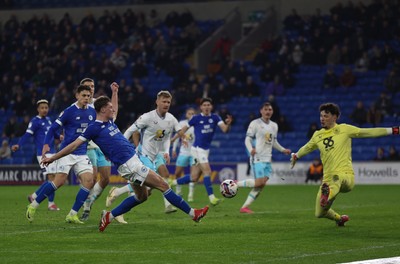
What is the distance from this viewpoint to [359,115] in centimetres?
3347

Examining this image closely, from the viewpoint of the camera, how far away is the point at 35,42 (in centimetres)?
4247

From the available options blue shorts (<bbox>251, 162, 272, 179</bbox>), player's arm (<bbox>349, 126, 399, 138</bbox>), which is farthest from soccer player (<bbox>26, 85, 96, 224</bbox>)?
player's arm (<bbox>349, 126, 399, 138</bbox>)

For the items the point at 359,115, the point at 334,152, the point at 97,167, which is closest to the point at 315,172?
the point at 359,115

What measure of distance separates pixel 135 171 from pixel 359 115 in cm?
2047

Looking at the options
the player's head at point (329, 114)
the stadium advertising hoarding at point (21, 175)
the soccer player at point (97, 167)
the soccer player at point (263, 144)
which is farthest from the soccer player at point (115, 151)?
the stadium advertising hoarding at point (21, 175)

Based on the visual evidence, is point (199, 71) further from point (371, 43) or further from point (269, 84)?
point (371, 43)

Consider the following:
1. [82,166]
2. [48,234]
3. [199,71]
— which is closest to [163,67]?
[199,71]

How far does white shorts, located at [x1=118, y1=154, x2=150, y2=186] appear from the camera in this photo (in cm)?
1414

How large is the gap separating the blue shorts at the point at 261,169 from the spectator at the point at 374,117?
13.9 m

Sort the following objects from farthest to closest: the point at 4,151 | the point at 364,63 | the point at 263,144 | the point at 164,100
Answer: the point at 4,151
the point at 364,63
the point at 263,144
the point at 164,100

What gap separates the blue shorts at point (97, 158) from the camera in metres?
17.8

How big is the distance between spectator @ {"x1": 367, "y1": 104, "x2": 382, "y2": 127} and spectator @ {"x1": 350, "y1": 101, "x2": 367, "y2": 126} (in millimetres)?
179

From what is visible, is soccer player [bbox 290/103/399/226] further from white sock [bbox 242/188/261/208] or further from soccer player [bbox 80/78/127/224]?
white sock [bbox 242/188/261/208]

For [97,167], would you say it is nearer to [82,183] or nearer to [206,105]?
[82,183]
